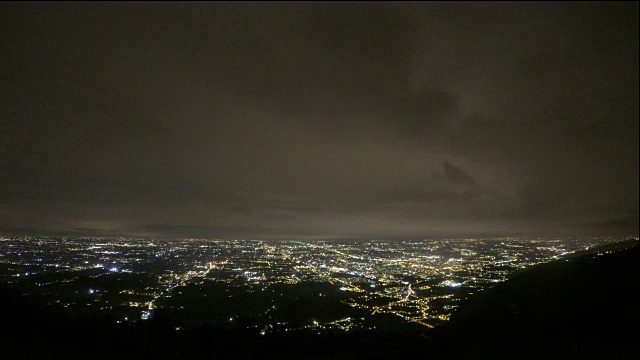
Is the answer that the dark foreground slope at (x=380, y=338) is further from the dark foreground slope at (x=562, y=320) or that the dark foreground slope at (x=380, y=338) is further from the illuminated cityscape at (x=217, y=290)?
the illuminated cityscape at (x=217, y=290)

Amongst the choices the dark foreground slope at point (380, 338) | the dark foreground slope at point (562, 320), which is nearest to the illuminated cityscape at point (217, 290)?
the dark foreground slope at point (380, 338)

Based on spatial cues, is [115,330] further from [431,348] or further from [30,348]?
[431,348]

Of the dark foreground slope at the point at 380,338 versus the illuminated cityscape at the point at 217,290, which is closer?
the dark foreground slope at the point at 380,338

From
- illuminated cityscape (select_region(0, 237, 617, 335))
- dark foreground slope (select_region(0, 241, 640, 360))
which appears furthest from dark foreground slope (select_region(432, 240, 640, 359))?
illuminated cityscape (select_region(0, 237, 617, 335))

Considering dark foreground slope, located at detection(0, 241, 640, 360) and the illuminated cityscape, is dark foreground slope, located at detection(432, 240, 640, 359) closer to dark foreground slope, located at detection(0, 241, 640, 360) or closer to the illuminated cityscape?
dark foreground slope, located at detection(0, 241, 640, 360)

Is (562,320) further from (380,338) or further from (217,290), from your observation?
(217,290)

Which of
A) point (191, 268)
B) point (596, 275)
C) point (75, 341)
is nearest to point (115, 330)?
point (75, 341)
